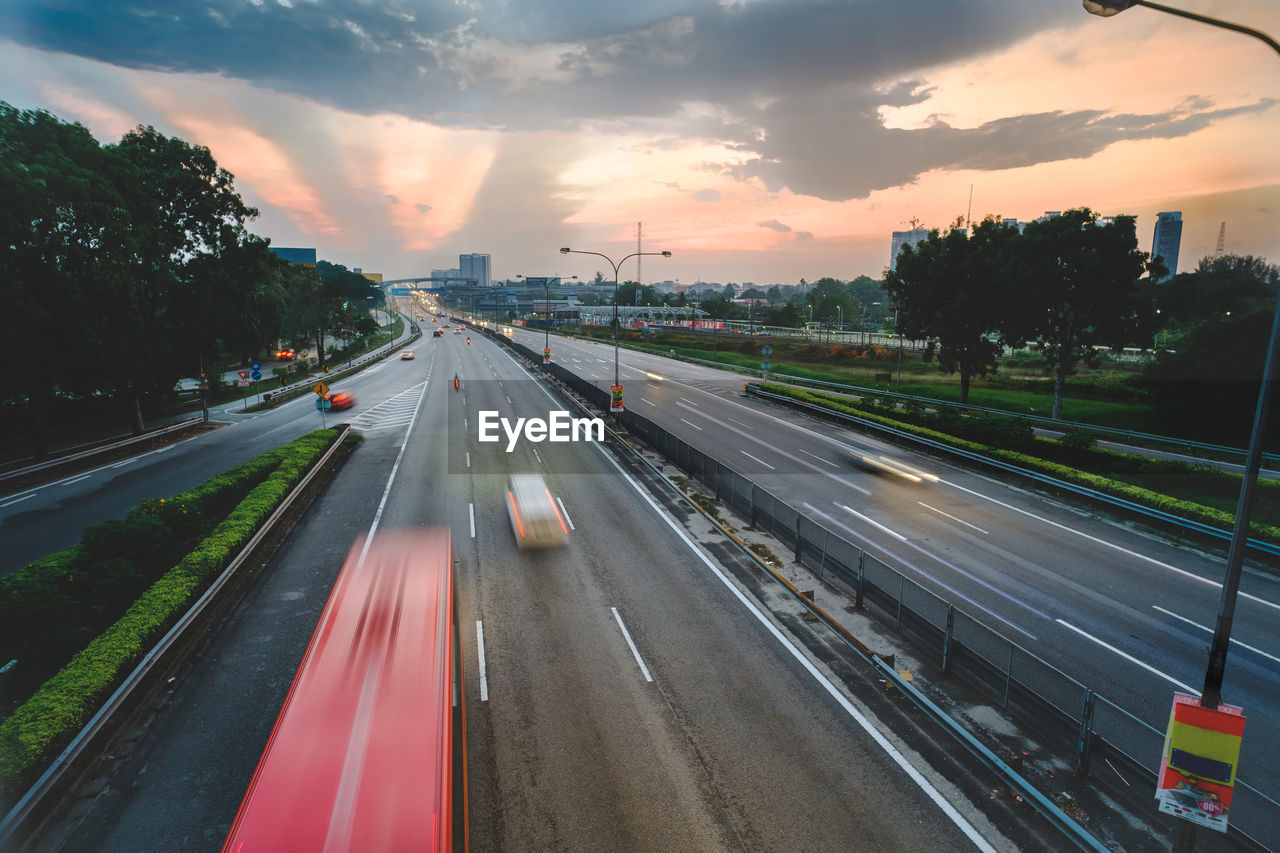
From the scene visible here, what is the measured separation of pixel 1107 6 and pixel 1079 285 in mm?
45327

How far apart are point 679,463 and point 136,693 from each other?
23117 mm

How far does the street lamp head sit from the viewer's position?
7.32 m

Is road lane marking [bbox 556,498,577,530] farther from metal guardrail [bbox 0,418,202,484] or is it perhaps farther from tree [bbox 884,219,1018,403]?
tree [bbox 884,219,1018,403]

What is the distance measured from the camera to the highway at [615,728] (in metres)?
9.73

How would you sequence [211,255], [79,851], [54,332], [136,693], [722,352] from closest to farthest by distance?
[79,851] → [136,693] → [54,332] → [211,255] → [722,352]

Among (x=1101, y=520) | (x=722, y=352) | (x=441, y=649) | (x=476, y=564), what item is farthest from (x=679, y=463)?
(x=722, y=352)

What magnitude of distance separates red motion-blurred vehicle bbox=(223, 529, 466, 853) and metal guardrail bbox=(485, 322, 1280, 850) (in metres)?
10.1

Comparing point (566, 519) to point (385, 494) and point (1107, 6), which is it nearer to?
point (385, 494)

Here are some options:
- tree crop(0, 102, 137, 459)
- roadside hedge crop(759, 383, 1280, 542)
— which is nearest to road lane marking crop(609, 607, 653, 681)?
roadside hedge crop(759, 383, 1280, 542)

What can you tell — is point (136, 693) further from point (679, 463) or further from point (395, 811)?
point (679, 463)

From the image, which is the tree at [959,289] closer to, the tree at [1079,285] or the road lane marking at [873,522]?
the tree at [1079,285]

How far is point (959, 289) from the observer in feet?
164

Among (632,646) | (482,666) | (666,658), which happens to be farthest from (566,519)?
(666,658)

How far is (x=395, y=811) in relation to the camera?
699 centimetres
